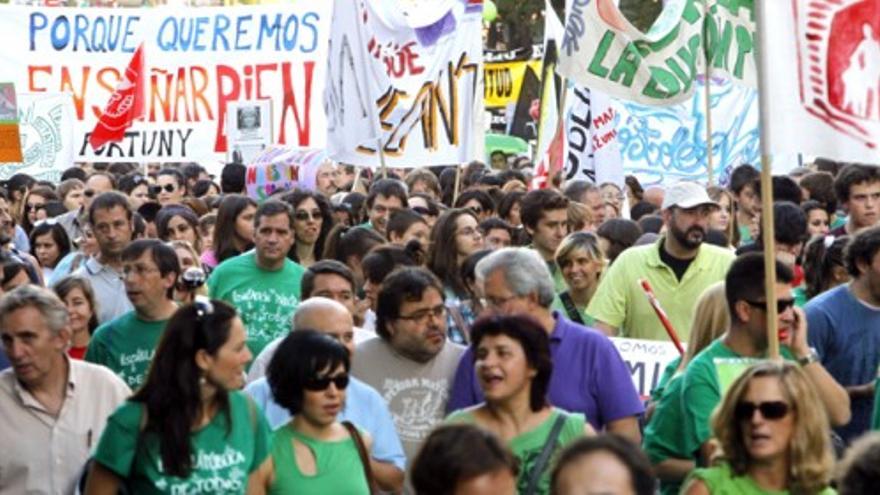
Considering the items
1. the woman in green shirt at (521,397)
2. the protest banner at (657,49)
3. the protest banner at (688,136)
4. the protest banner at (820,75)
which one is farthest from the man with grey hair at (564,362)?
the protest banner at (688,136)

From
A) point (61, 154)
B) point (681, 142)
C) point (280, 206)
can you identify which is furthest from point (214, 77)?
point (280, 206)

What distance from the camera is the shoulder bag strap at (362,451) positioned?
25.1 feet

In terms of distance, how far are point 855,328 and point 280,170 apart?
13.1 metres

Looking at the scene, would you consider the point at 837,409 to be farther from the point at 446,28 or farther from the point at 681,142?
the point at 681,142

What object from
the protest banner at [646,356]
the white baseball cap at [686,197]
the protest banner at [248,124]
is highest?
the protest banner at [248,124]

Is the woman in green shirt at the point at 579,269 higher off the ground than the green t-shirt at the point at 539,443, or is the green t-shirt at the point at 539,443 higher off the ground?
the woman in green shirt at the point at 579,269

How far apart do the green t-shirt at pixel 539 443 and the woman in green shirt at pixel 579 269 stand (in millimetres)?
4037

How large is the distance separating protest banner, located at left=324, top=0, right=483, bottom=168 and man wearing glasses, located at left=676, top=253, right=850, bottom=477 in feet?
32.0

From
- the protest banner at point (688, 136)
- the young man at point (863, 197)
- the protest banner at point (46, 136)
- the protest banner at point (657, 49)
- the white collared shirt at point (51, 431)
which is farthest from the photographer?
the protest banner at point (46, 136)

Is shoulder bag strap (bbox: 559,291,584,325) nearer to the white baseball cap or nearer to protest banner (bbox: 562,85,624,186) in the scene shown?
the white baseball cap

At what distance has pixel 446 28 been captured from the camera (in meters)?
18.7

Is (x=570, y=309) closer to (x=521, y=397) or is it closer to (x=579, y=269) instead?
(x=579, y=269)

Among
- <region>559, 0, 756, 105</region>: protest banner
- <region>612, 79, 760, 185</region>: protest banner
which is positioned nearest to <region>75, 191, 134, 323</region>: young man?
<region>559, 0, 756, 105</region>: protest banner

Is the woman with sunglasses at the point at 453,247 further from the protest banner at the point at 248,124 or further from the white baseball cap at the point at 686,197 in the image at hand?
the protest banner at the point at 248,124
